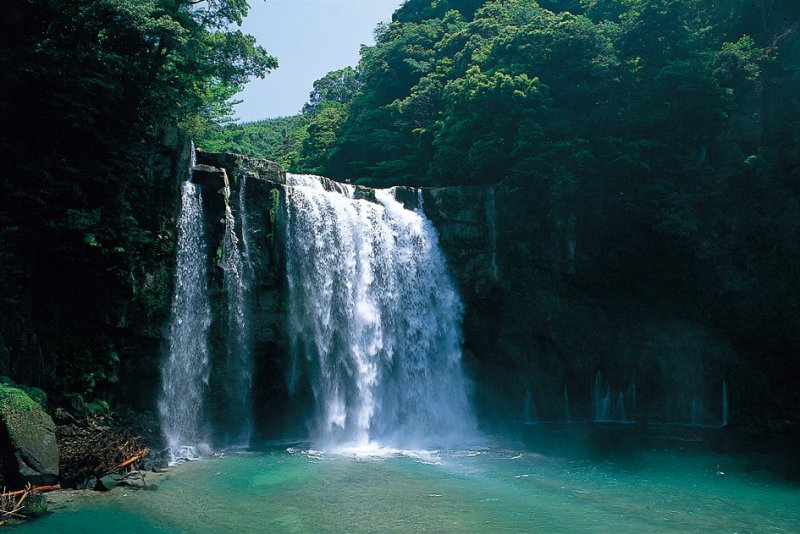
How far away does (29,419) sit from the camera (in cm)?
1091

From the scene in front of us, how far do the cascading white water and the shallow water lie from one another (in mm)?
2168

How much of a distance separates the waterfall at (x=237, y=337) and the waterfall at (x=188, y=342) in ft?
2.10

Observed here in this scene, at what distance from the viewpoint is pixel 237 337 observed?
16.6m

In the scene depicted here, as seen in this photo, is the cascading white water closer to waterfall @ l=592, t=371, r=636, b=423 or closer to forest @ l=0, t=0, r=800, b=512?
forest @ l=0, t=0, r=800, b=512

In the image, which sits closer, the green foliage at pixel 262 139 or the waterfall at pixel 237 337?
the waterfall at pixel 237 337

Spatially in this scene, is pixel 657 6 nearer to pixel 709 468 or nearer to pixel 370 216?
pixel 370 216

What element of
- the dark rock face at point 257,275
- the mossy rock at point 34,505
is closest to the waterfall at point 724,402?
the dark rock face at point 257,275

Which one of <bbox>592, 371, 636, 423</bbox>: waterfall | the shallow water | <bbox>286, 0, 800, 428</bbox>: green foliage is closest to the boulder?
the shallow water

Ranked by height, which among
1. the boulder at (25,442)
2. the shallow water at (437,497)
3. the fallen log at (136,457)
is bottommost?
the shallow water at (437,497)

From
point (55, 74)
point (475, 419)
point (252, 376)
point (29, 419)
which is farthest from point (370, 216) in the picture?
point (29, 419)

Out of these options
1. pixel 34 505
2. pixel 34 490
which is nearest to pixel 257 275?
pixel 34 490

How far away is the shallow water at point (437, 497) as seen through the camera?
10.3 m

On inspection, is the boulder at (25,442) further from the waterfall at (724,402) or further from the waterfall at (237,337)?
the waterfall at (724,402)

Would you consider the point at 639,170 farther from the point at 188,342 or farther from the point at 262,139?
the point at 262,139
